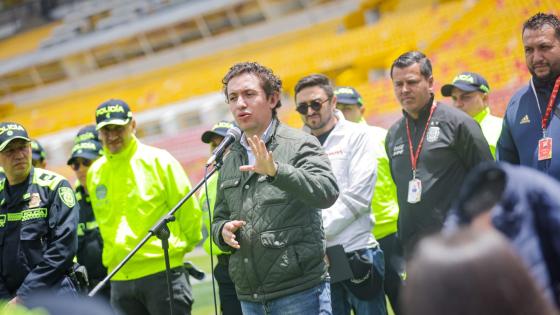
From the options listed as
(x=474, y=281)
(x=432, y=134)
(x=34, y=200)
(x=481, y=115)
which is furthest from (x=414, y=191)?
(x=474, y=281)

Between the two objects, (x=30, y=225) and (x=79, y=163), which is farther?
(x=79, y=163)

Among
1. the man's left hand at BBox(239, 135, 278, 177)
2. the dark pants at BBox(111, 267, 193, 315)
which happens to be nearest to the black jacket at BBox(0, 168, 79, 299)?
the dark pants at BBox(111, 267, 193, 315)

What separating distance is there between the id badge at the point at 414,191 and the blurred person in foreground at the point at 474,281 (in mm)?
3062

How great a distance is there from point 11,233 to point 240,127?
188 cm

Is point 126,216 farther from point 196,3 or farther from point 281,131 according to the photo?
point 196,3

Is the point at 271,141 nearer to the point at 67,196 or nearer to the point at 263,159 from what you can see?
the point at 263,159

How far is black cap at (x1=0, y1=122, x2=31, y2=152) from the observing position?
16.3 feet

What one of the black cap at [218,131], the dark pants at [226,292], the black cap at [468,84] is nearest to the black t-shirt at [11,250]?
the dark pants at [226,292]

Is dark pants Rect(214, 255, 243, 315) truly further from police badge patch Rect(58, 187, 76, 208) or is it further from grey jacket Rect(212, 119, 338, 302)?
grey jacket Rect(212, 119, 338, 302)

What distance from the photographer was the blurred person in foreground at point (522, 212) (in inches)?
75.9

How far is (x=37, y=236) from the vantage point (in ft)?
15.9

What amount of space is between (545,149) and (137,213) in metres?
2.76

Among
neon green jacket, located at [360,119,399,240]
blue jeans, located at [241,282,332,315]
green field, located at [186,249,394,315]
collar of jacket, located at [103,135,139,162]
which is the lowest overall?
green field, located at [186,249,394,315]

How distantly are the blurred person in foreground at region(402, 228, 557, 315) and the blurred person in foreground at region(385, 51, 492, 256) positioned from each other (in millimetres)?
2989
